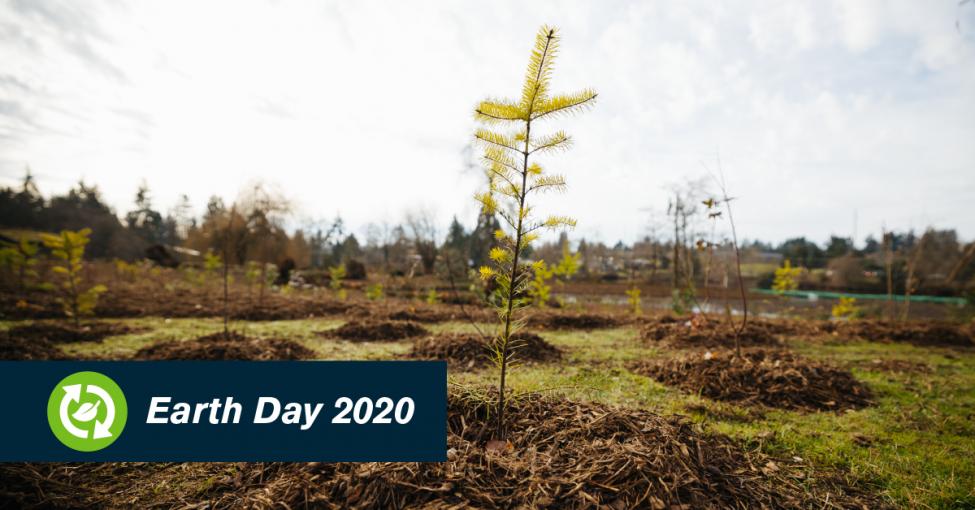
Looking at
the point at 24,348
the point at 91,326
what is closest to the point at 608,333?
the point at 24,348

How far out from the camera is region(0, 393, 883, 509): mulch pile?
178cm

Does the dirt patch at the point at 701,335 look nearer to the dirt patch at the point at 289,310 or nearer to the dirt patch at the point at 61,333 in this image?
the dirt patch at the point at 289,310

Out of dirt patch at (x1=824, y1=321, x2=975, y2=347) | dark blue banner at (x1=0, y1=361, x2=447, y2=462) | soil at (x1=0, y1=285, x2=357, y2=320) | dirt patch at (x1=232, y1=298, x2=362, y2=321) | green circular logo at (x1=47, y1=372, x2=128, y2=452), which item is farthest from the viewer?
dirt patch at (x1=232, y1=298, x2=362, y2=321)

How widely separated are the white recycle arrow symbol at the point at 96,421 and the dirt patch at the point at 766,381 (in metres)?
4.71

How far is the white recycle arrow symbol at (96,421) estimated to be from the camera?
237 cm

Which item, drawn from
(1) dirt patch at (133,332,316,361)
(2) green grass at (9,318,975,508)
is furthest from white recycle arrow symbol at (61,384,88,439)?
(2) green grass at (9,318,975,508)

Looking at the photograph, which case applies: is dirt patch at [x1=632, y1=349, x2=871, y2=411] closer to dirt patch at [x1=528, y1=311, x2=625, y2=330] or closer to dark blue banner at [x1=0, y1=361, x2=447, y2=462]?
dark blue banner at [x1=0, y1=361, x2=447, y2=462]

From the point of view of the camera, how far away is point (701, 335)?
676 cm

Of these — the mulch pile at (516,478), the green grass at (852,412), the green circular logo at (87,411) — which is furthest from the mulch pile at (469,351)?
the green circular logo at (87,411)

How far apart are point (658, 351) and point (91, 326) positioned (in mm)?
10067

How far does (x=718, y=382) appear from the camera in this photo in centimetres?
414

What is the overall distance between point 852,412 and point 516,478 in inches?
144

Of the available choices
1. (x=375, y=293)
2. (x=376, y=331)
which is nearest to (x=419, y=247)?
(x=375, y=293)

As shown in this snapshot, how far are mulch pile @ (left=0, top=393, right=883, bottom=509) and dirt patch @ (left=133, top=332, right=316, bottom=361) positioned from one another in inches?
99.5
